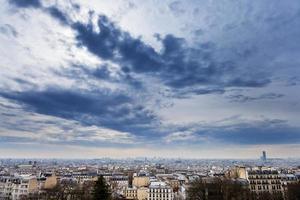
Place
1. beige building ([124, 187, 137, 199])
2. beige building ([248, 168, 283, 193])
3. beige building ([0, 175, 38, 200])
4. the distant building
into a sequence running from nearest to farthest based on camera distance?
1. beige building ([248, 168, 283, 193])
2. beige building ([0, 175, 38, 200])
3. the distant building
4. beige building ([124, 187, 137, 199])

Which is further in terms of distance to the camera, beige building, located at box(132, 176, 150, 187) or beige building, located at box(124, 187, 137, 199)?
beige building, located at box(132, 176, 150, 187)

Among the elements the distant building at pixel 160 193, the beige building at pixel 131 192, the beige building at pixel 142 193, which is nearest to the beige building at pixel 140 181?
the beige building at pixel 131 192

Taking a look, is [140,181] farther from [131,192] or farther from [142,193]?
[142,193]

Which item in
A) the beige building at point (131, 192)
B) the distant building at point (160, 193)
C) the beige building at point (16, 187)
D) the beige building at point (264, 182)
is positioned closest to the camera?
the beige building at point (264, 182)

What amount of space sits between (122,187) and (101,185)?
89.0m

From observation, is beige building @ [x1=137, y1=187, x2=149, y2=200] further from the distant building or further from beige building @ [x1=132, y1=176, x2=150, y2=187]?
beige building @ [x1=132, y1=176, x2=150, y2=187]

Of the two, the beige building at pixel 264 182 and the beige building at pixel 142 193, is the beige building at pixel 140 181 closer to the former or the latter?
the beige building at pixel 142 193

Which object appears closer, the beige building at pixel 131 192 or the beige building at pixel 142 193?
the beige building at pixel 142 193

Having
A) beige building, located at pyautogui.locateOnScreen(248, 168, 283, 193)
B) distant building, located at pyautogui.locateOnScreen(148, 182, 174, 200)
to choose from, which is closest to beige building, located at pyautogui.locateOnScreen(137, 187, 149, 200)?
distant building, located at pyautogui.locateOnScreen(148, 182, 174, 200)

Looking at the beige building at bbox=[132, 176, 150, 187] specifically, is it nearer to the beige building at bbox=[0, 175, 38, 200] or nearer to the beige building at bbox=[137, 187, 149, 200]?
the beige building at bbox=[137, 187, 149, 200]

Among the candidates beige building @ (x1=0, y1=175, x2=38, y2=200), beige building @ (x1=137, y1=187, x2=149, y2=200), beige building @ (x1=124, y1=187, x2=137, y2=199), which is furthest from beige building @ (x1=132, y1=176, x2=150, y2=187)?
beige building @ (x1=0, y1=175, x2=38, y2=200)

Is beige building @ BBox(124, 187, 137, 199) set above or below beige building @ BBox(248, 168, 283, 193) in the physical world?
below

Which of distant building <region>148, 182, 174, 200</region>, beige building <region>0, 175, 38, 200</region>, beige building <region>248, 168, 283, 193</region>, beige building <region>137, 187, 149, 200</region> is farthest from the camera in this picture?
beige building <region>137, 187, 149, 200</region>

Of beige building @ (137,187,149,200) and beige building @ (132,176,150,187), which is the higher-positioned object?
beige building @ (132,176,150,187)
